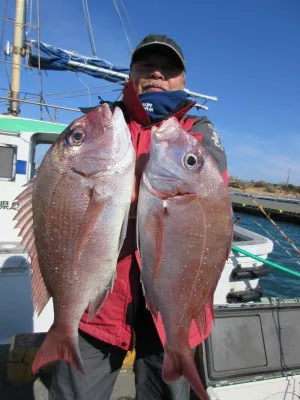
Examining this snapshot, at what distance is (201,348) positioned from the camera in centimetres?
297

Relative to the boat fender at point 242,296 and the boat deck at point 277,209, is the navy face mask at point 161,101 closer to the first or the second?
the boat fender at point 242,296

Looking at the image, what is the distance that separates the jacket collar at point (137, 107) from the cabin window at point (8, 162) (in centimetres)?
418

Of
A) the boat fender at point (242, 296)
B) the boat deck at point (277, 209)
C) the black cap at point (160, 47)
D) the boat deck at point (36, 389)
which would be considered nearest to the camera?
the black cap at point (160, 47)

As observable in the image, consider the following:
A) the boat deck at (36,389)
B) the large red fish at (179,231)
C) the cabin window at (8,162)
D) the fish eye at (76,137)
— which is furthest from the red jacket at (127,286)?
the cabin window at (8,162)

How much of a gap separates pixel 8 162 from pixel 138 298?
176 inches

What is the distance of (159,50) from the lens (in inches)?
74.6

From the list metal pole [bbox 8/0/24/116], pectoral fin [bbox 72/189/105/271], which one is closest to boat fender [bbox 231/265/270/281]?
pectoral fin [bbox 72/189/105/271]

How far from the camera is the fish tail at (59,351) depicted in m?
1.46

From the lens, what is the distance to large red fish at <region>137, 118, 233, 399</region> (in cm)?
147

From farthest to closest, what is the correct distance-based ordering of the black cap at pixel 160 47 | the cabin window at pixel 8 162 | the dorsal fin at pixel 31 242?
the cabin window at pixel 8 162 < the black cap at pixel 160 47 < the dorsal fin at pixel 31 242

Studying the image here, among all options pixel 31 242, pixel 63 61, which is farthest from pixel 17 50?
pixel 31 242

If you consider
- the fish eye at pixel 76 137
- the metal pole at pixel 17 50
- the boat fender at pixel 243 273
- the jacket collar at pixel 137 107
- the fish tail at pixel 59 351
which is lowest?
the boat fender at pixel 243 273

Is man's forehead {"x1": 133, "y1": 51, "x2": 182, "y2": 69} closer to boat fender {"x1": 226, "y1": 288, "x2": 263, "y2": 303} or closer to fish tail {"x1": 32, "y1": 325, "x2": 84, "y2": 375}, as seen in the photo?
fish tail {"x1": 32, "y1": 325, "x2": 84, "y2": 375}

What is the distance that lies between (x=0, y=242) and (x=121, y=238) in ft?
15.0
